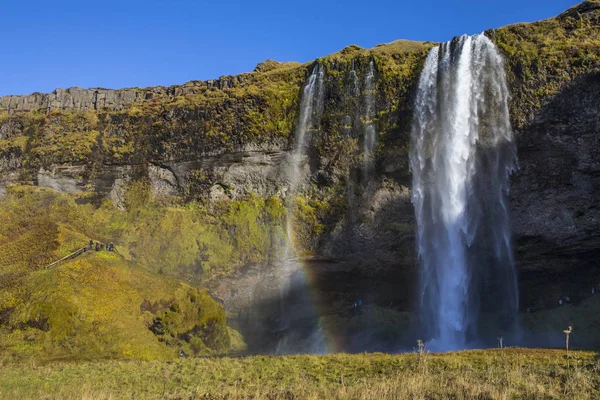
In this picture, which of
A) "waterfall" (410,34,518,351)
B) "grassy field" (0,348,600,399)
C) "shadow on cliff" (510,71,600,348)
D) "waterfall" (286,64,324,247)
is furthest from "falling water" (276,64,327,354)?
"grassy field" (0,348,600,399)

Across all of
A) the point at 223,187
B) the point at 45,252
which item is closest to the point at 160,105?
the point at 223,187

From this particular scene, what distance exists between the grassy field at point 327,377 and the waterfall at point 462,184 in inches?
613

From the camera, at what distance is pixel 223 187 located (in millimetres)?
46094

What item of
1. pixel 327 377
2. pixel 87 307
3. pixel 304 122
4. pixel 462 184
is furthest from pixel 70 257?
pixel 462 184

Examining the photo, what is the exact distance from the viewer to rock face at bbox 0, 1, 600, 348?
121 feet

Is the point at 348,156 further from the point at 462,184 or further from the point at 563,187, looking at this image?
the point at 563,187

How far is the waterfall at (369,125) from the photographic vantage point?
41469 mm

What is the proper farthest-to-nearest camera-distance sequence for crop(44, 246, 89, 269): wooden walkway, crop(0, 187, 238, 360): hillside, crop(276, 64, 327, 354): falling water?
crop(276, 64, 327, 354): falling water < crop(44, 246, 89, 269): wooden walkway < crop(0, 187, 238, 360): hillside

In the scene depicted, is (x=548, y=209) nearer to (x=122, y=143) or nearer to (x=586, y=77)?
(x=586, y=77)

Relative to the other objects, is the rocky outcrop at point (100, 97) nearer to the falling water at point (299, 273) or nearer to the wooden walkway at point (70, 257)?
the falling water at point (299, 273)

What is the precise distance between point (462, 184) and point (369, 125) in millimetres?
8445

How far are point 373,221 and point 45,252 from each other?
24.1m

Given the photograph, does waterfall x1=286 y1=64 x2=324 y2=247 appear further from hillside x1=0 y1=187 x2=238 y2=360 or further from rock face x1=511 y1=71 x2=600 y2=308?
rock face x1=511 y1=71 x2=600 y2=308

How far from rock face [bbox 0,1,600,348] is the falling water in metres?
0.71
